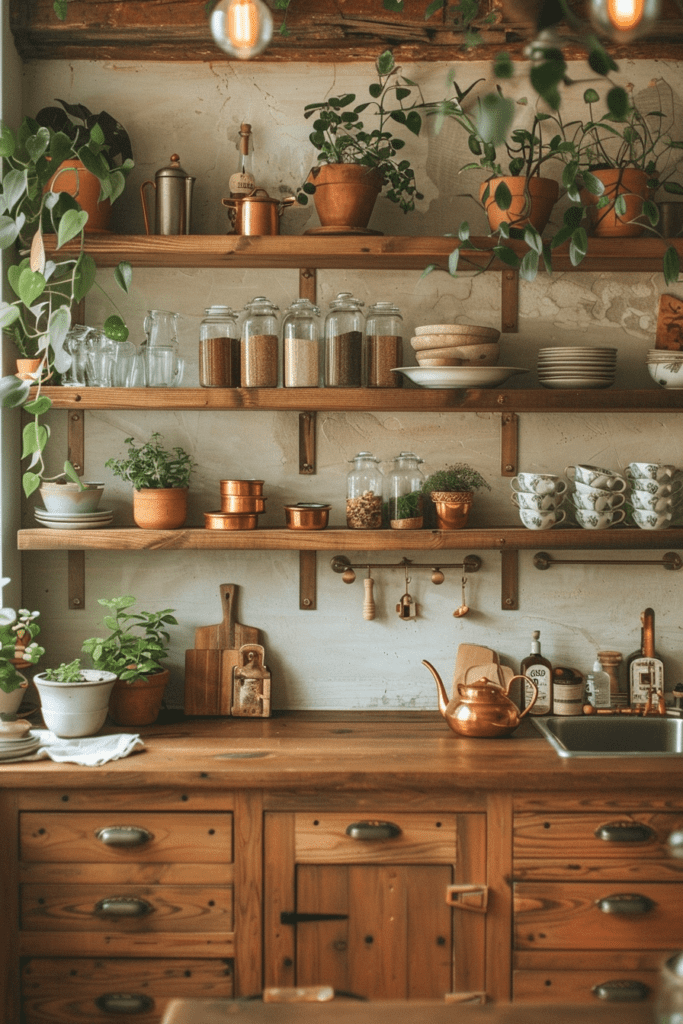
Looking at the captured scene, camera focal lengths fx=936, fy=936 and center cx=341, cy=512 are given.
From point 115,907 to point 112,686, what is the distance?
1.92 ft

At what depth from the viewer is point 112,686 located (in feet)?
8.48

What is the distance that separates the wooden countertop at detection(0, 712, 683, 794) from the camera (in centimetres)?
226

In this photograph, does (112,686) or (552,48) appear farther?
(112,686)

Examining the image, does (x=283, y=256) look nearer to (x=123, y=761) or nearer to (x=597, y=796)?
(x=123, y=761)

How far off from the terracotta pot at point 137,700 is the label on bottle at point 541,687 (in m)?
1.08

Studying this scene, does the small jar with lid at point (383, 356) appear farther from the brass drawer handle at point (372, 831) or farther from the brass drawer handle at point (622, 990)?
the brass drawer handle at point (622, 990)

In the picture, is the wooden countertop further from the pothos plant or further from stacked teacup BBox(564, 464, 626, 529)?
the pothos plant

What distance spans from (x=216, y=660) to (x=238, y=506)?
494 millimetres

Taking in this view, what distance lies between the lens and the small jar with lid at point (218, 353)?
106 inches

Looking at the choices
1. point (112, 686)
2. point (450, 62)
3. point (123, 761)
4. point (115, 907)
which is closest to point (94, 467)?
point (112, 686)

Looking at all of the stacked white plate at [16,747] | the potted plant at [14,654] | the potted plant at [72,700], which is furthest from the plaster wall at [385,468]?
the stacked white plate at [16,747]

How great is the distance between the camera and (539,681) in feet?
9.29

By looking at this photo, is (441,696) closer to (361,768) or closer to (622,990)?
(361,768)

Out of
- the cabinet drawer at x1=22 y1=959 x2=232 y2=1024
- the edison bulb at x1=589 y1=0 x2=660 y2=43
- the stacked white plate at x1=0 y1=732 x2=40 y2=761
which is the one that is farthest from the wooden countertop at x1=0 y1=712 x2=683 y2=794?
the edison bulb at x1=589 y1=0 x2=660 y2=43
